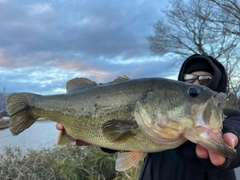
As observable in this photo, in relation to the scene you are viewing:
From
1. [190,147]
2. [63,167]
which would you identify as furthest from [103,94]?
[63,167]

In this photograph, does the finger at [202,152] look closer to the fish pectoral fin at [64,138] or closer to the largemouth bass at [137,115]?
the largemouth bass at [137,115]

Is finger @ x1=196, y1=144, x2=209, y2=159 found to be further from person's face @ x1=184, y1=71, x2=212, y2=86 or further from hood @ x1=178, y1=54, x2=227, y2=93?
person's face @ x1=184, y1=71, x2=212, y2=86

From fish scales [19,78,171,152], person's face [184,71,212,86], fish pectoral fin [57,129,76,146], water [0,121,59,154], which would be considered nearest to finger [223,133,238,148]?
fish scales [19,78,171,152]

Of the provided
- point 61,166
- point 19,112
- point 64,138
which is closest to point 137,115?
point 64,138

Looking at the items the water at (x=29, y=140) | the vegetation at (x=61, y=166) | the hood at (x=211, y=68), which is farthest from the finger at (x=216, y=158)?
the water at (x=29, y=140)

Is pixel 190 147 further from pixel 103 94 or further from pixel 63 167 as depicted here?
pixel 63 167

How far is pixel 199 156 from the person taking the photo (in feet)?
7.17

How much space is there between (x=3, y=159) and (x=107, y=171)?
81.2 inches

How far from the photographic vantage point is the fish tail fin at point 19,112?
340cm

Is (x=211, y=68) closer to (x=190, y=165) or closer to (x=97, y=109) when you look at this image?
(x=190, y=165)

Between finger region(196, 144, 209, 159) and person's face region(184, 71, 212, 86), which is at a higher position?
person's face region(184, 71, 212, 86)

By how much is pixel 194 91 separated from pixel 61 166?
401 cm

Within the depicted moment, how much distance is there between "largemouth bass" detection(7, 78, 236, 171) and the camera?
6.91 feet

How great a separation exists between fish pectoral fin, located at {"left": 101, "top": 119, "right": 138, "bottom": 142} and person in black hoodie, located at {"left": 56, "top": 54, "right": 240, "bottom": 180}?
1.22ft
